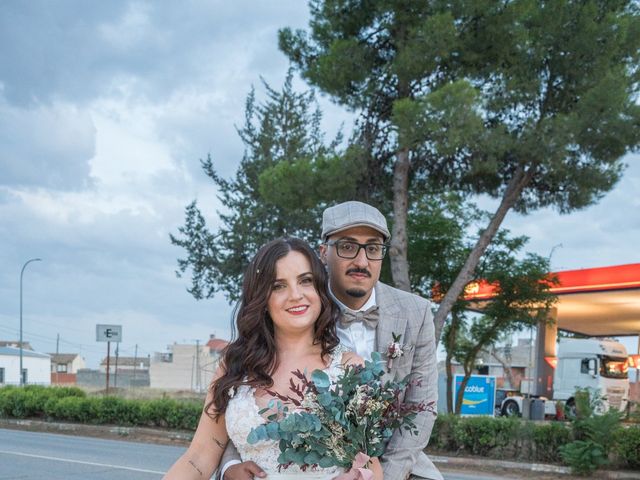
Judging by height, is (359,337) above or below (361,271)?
below

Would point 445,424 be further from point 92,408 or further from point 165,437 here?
point 92,408

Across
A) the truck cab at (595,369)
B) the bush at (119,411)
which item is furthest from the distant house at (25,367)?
the truck cab at (595,369)

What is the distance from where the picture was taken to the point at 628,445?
45.1ft

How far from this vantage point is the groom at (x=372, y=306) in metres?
3.30

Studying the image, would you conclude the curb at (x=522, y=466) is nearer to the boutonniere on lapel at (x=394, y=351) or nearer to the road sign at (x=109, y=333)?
the road sign at (x=109, y=333)

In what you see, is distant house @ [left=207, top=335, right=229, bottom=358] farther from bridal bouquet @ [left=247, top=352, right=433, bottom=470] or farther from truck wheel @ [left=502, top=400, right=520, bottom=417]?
truck wheel @ [left=502, top=400, right=520, bottom=417]

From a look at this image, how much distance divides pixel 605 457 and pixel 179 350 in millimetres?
62381

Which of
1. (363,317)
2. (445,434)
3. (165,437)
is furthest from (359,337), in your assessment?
(165,437)

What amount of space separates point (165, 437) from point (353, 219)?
1709cm

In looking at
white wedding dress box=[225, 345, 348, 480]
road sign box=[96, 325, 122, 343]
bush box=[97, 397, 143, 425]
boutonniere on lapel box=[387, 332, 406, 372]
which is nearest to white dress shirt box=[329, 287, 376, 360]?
boutonniere on lapel box=[387, 332, 406, 372]

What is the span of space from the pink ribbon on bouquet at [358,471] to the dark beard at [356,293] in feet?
3.36

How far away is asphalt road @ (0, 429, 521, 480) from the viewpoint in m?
12.0

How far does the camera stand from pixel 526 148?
17.7 meters

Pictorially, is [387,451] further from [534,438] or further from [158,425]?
[158,425]
